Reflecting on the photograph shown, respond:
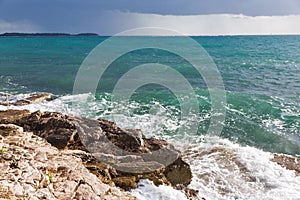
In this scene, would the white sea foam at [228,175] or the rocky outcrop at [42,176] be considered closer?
the rocky outcrop at [42,176]

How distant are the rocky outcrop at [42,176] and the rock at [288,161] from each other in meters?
8.63

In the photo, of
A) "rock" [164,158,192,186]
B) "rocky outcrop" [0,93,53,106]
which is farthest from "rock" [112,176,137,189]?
"rocky outcrop" [0,93,53,106]

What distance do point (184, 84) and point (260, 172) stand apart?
21.8 metres

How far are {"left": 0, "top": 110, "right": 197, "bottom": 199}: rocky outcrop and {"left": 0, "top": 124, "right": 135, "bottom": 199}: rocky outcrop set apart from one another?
0.94 metres

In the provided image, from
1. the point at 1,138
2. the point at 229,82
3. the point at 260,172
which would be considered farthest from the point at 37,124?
the point at 229,82

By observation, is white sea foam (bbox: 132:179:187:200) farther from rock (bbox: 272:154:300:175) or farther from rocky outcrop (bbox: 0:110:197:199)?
rock (bbox: 272:154:300:175)

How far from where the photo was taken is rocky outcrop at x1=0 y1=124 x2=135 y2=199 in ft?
22.6

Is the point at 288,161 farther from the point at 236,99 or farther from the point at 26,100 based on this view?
the point at 26,100

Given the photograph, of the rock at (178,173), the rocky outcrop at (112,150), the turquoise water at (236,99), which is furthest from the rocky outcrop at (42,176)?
the turquoise water at (236,99)

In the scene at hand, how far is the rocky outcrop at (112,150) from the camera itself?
10117mm

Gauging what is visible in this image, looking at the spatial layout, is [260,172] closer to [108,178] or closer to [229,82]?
[108,178]

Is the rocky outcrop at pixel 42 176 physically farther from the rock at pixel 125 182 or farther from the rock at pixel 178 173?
the rock at pixel 178 173

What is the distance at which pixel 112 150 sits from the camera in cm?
1162

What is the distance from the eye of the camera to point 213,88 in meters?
31.9
